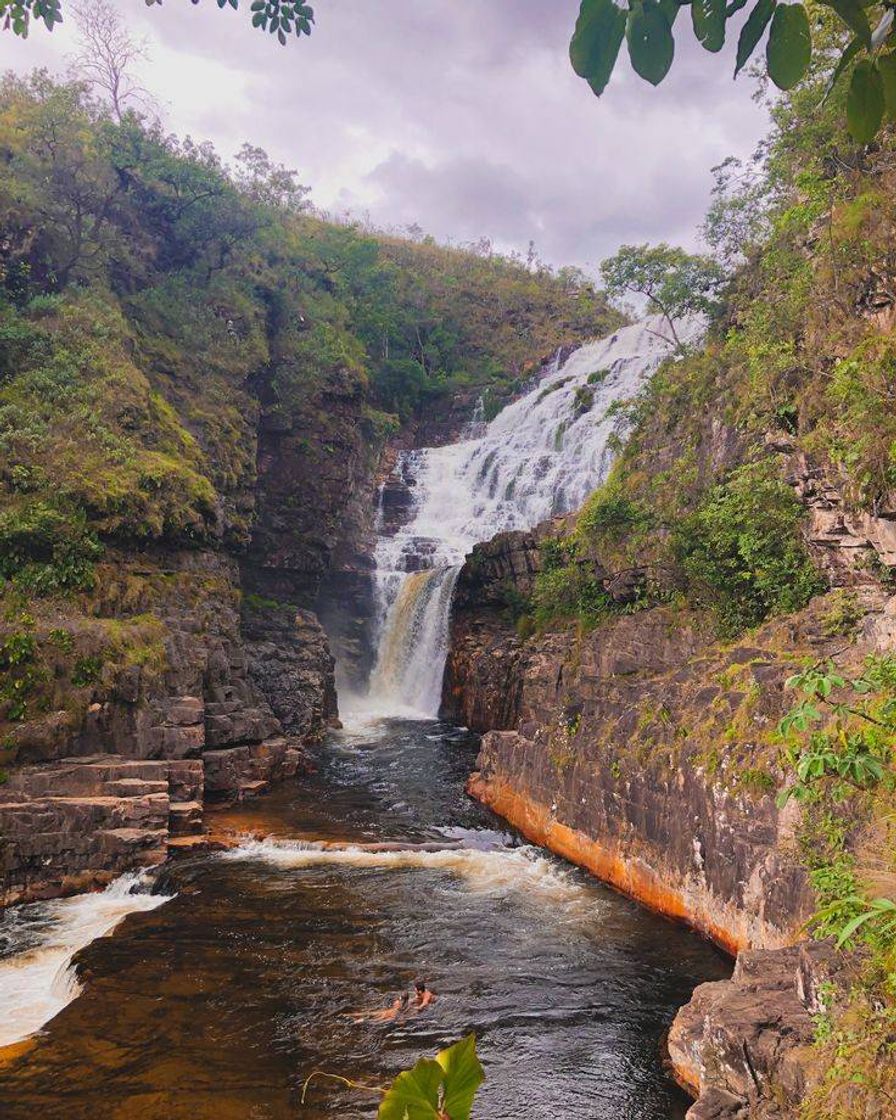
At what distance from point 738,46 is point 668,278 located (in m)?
20.9

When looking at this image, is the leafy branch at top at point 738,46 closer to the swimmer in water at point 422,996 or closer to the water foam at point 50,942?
the swimmer in water at point 422,996

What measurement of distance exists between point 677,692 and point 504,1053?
6.91 metres

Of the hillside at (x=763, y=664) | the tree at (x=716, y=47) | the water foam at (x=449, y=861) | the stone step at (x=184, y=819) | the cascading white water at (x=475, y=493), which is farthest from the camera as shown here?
the cascading white water at (x=475, y=493)

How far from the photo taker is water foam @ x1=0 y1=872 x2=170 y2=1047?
29.3ft

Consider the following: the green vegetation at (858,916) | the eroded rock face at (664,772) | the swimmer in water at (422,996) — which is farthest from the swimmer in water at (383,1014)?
the green vegetation at (858,916)

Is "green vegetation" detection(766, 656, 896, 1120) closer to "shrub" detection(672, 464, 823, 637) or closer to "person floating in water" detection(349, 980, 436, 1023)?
"person floating in water" detection(349, 980, 436, 1023)

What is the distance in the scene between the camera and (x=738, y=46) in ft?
6.56

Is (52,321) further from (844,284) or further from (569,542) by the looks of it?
(844,284)

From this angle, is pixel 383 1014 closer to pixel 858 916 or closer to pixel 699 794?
pixel 699 794

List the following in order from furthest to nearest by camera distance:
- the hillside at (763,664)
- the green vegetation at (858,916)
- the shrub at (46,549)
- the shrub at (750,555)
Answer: the shrub at (46,549) → the shrub at (750,555) → the hillside at (763,664) → the green vegetation at (858,916)

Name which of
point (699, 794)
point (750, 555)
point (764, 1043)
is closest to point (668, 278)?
point (750, 555)

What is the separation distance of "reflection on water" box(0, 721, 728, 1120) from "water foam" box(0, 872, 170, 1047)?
318mm

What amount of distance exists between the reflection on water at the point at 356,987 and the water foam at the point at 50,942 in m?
0.32

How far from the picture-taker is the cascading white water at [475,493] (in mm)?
31734
